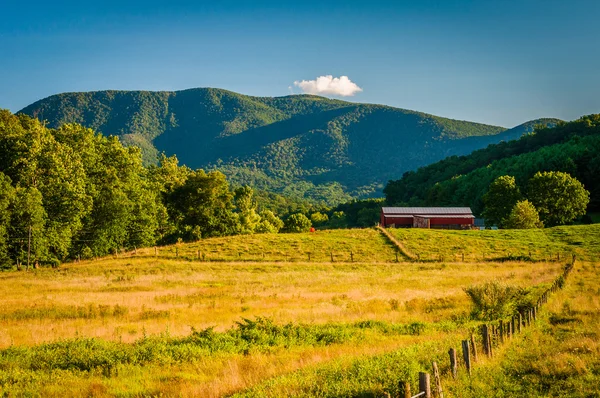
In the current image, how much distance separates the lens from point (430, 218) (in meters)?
98.5

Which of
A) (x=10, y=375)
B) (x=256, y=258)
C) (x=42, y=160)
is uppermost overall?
(x=42, y=160)

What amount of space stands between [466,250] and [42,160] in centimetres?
5633

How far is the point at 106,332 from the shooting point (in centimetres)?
2002

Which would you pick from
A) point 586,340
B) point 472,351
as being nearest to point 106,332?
point 472,351

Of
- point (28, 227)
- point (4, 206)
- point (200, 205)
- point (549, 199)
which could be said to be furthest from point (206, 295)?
point (549, 199)

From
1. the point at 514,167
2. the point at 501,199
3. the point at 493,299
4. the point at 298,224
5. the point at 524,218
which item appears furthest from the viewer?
the point at 298,224

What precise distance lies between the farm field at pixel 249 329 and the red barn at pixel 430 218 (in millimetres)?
48938

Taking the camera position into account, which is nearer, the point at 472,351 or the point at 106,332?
the point at 472,351

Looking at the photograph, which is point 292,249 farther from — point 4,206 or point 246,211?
point 246,211

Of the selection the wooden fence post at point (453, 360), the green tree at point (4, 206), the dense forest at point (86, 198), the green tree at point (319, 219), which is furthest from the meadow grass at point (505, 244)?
the green tree at point (319, 219)

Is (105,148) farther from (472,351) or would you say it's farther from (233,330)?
(472,351)

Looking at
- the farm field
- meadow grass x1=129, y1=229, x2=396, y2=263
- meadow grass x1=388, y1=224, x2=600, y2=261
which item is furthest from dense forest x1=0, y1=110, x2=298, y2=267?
meadow grass x1=388, y1=224, x2=600, y2=261

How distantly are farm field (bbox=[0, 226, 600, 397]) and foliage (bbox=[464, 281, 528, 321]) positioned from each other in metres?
0.91

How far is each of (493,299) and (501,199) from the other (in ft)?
277
